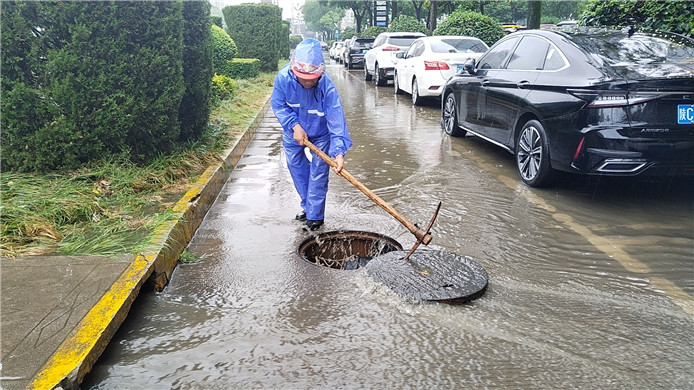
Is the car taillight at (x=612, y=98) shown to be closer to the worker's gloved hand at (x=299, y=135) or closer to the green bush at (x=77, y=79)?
the worker's gloved hand at (x=299, y=135)

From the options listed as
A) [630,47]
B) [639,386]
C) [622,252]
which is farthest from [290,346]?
[630,47]

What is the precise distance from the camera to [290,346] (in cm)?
282

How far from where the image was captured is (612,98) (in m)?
4.52

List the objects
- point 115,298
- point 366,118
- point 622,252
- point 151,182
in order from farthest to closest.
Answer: point 366,118 < point 151,182 < point 622,252 < point 115,298

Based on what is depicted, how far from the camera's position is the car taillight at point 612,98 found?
445 centimetres

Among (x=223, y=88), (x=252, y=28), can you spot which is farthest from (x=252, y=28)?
(x=223, y=88)

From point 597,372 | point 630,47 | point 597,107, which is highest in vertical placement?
point 630,47

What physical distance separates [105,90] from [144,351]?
319 centimetres

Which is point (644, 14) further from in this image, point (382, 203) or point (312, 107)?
point (382, 203)

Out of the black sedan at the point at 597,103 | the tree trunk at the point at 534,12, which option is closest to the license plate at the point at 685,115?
the black sedan at the point at 597,103

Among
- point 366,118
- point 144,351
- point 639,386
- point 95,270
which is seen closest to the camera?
point 639,386

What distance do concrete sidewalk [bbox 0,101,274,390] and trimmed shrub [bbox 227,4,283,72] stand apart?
17.0 m

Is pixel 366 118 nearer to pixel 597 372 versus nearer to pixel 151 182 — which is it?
pixel 151 182

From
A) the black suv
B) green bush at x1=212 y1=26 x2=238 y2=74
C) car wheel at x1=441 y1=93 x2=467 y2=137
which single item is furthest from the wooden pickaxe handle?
the black suv
